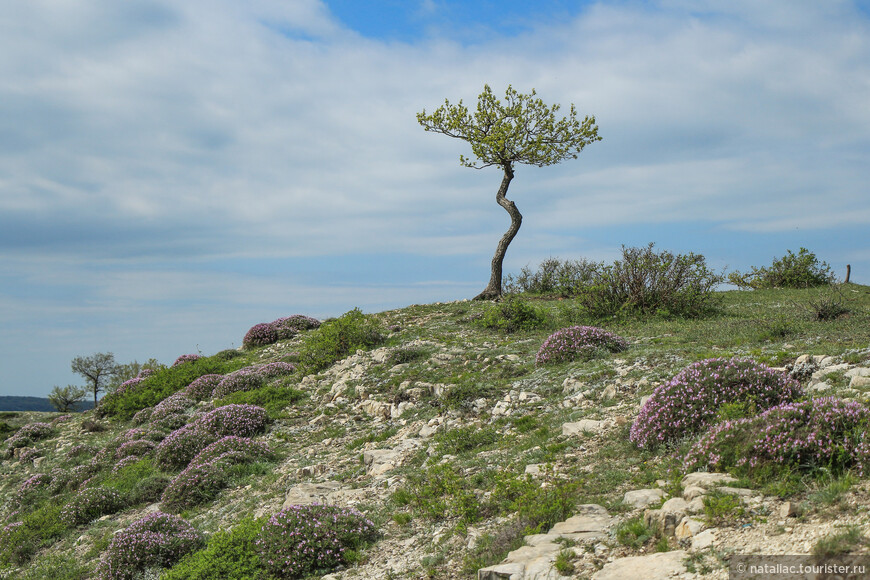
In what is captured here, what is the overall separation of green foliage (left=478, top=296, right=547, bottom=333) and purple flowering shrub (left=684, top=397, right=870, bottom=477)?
523 inches

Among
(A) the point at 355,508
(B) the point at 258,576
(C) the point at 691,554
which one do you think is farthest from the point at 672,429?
(B) the point at 258,576

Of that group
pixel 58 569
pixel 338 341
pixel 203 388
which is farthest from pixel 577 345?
pixel 203 388

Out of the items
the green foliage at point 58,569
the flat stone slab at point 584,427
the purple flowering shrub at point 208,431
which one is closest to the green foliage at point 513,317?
the purple flowering shrub at point 208,431

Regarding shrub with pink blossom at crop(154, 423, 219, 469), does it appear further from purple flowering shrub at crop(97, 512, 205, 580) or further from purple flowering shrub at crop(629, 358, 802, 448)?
purple flowering shrub at crop(629, 358, 802, 448)

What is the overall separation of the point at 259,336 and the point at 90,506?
17253 mm

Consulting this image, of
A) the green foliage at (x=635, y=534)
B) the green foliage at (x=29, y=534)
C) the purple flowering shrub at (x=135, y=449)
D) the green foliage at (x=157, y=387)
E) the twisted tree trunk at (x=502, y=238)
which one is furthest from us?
the twisted tree trunk at (x=502, y=238)

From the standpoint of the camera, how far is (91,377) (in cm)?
6325

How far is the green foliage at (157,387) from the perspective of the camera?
2320 centimetres

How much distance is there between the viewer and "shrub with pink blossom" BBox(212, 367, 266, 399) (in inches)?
A: 755

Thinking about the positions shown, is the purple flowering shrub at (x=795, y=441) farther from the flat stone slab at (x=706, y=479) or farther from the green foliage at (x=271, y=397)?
Answer: the green foliage at (x=271, y=397)

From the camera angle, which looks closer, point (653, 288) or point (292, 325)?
point (653, 288)

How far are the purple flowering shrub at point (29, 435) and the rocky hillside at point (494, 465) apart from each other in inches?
110

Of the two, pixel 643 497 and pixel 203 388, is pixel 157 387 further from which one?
pixel 643 497

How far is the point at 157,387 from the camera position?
2394cm
